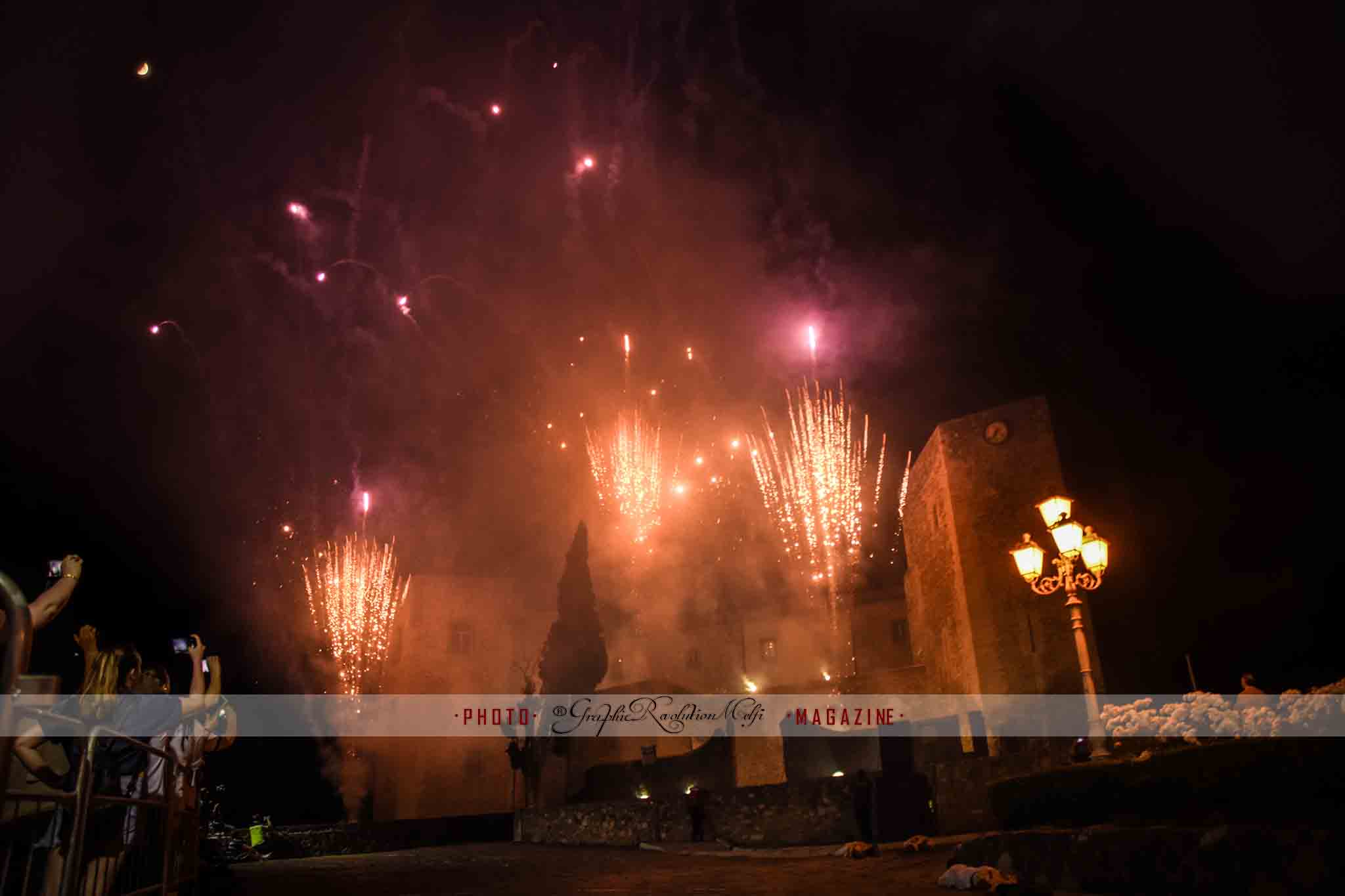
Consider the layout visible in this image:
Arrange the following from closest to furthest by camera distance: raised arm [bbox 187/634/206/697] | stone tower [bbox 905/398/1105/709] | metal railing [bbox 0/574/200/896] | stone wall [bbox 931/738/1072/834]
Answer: metal railing [bbox 0/574/200/896] → raised arm [bbox 187/634/206/697] → stone wall [bbox 931/738/1072/834] → stone tower [bbox 905/398/1105/709]

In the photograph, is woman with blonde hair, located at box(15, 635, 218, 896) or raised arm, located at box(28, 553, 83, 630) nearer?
raised arm, located at box(28, 553, 83, 630)

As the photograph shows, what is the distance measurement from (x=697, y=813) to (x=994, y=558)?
37.8ft

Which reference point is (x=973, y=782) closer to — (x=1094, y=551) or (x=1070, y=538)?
(x=1094, y=551)

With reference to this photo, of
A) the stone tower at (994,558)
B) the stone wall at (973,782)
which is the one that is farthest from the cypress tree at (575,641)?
the stone wall at (973,782)

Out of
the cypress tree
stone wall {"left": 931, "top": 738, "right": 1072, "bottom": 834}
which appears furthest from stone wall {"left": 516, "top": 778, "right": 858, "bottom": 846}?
the cypress tree

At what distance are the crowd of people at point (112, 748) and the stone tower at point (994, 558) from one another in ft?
62.0

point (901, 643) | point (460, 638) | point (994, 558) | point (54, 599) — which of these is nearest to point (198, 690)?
point (54, 599)

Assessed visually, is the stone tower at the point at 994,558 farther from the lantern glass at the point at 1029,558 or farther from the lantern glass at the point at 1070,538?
the lantern glass at the point at 1070,538

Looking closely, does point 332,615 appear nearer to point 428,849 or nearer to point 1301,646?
point 428,849

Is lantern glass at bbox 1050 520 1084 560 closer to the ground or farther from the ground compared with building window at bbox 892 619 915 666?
closer to the ground

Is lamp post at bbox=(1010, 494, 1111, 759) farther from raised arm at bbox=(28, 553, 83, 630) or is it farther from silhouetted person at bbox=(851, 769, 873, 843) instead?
raised arm at bbox=(28, 553, 83, 630)

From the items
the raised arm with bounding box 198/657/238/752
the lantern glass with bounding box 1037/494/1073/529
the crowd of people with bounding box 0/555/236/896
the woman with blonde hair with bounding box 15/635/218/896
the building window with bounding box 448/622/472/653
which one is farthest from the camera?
the building window with bounding box 448/622/472/653

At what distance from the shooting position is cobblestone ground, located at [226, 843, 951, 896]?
837cm

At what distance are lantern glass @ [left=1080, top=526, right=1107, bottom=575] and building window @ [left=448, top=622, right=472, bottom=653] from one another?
116ft
